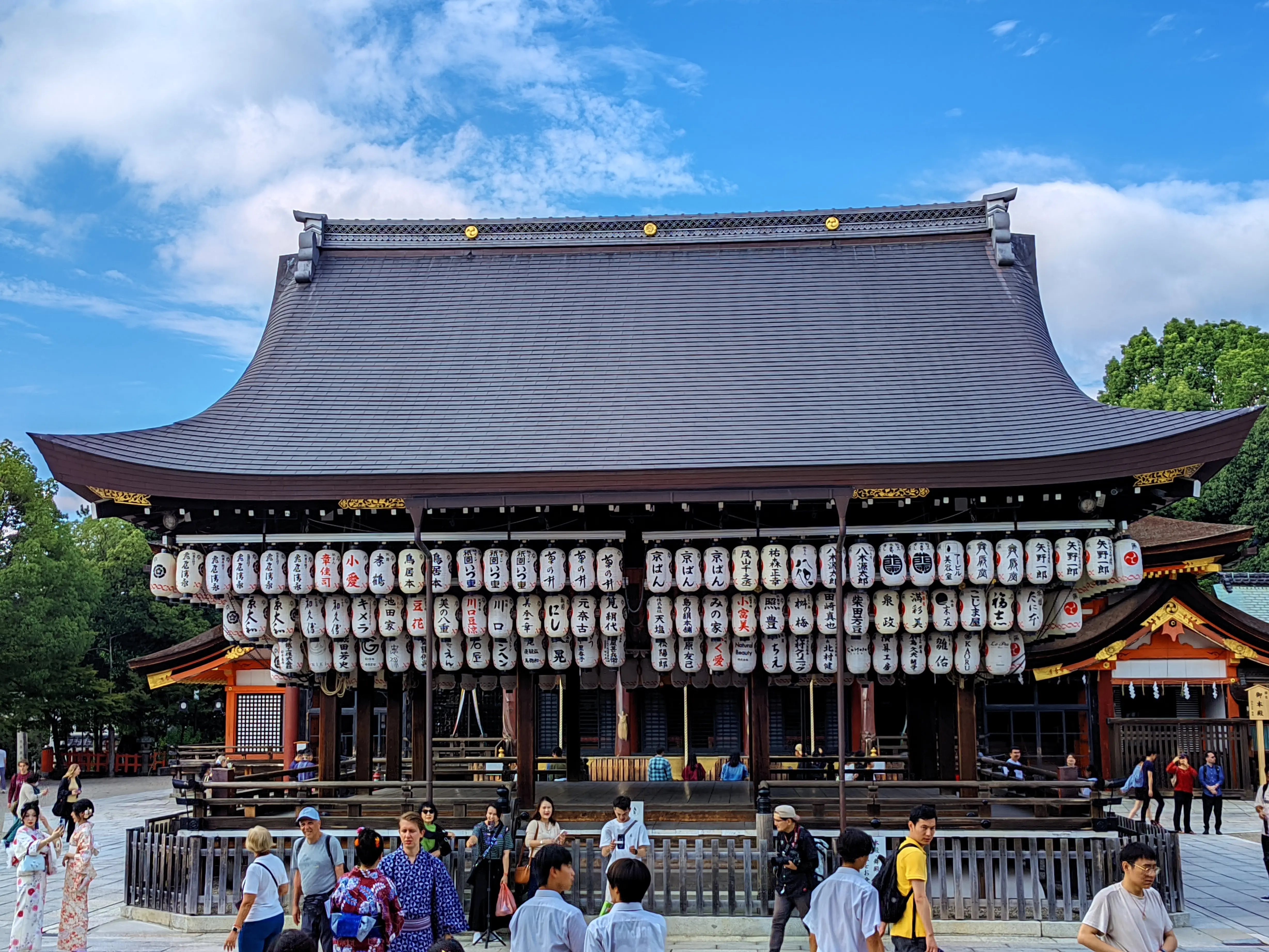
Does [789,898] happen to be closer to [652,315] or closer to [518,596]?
[518,596]

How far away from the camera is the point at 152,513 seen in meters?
15.3

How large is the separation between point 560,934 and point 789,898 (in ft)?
14.3

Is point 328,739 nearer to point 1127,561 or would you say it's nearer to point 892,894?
point 892,894

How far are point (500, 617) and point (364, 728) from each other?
3618 mm

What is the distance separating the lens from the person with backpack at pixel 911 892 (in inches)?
306

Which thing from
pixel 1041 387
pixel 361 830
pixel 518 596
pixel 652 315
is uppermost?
pixel 652 315

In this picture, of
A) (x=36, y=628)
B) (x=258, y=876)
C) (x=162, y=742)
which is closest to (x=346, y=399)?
(x=258, y=876)

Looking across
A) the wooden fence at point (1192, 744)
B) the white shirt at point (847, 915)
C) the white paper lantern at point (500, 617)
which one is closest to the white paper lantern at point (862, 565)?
the white paper lantern at point (500, 617)

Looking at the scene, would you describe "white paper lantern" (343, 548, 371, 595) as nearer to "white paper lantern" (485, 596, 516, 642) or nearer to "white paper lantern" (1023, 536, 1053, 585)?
"white paper lantern" (485, 596, 516, 642)

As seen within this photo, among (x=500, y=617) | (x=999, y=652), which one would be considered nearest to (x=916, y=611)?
(x=999, y=652)

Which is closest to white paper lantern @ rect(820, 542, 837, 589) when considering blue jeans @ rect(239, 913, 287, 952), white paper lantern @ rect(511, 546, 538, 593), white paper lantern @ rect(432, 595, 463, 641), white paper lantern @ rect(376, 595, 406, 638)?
white paper lantern @ rect(511, 546, 538, 593)

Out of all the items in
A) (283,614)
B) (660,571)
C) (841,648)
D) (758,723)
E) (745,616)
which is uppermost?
(660,571)

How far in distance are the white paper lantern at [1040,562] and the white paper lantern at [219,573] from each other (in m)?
10.3

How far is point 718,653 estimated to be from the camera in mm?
Answer: 14945
